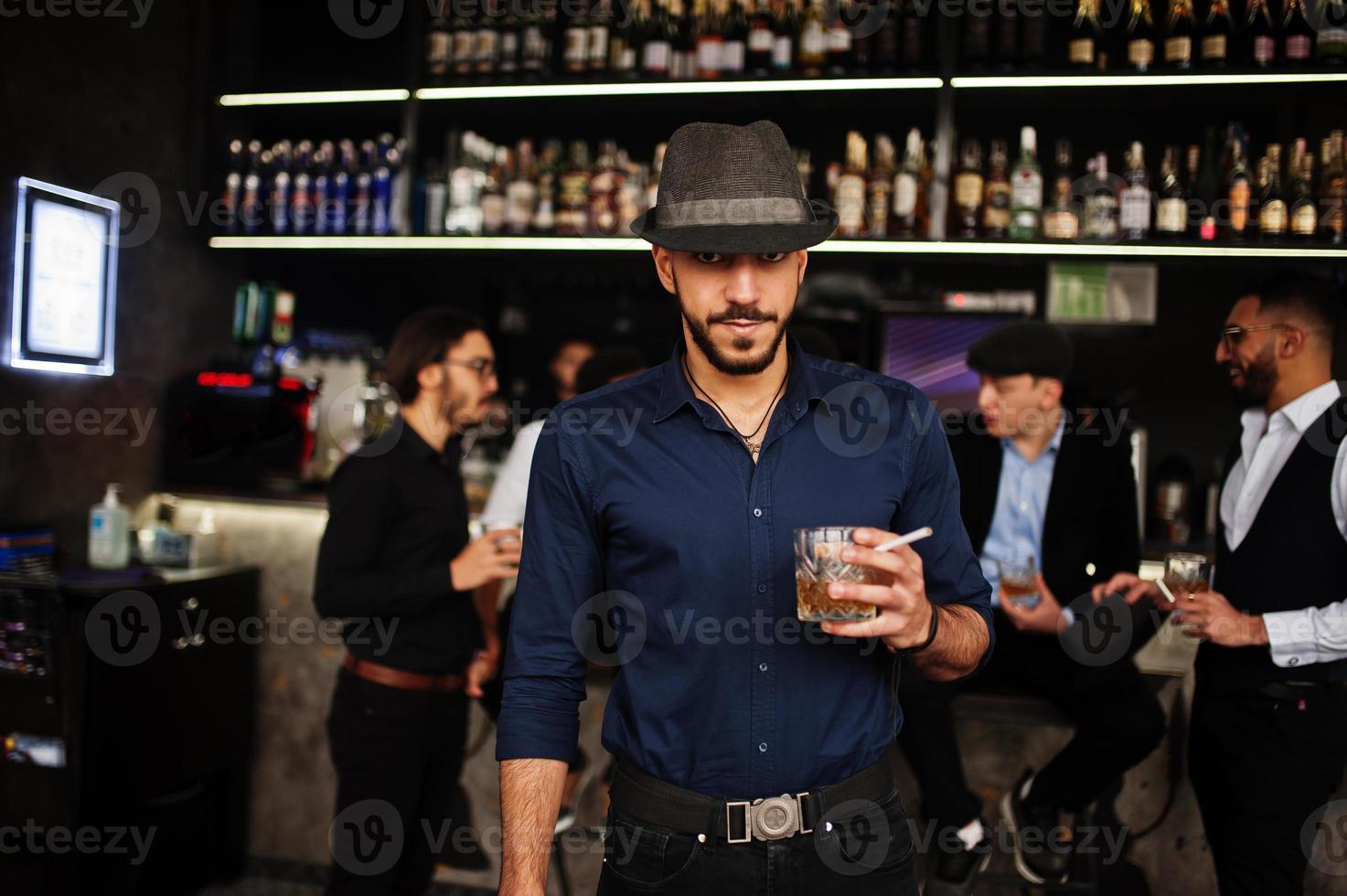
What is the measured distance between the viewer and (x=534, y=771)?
1382 mm

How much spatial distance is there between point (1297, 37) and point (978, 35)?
98 centimetres

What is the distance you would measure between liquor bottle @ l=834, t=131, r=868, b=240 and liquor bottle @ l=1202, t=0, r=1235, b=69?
1.12 m

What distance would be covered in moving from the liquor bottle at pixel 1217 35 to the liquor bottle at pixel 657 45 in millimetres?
1771

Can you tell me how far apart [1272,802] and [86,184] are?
389cm

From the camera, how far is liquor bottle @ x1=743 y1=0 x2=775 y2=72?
145 inches

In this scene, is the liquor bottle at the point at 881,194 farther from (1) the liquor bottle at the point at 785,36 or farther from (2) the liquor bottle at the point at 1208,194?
(2) the liquor bottle at the point at 1208,194

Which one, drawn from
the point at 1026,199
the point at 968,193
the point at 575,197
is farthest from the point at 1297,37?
the point at 575,197

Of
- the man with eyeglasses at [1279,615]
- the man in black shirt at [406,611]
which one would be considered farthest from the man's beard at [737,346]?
the man with eyeglasses at [1279,615]

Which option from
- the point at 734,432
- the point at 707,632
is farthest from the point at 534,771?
the point at 734,432

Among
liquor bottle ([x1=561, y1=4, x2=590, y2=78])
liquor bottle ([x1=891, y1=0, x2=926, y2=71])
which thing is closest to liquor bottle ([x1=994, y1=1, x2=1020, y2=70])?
liquor bottle ([x1=891, y1=0, x2=926, y2=71])

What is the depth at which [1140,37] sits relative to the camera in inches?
142

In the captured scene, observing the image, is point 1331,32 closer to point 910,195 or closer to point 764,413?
point 910,195

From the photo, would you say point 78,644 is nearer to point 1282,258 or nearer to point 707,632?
point 707,632

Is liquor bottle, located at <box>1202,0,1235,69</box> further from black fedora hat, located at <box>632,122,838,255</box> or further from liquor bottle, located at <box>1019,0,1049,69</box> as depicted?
black fedora hat, located at <box>632,122,838,255</box>
